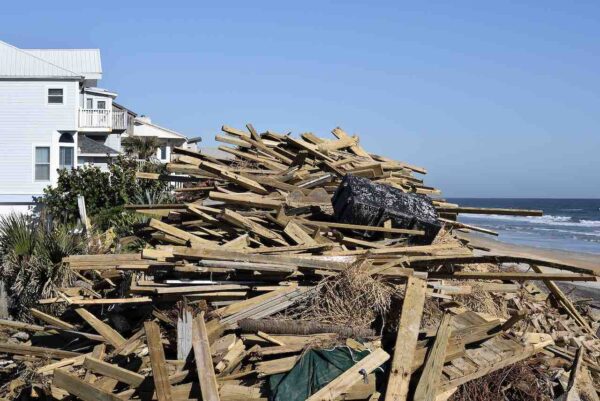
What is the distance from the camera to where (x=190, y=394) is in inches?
287

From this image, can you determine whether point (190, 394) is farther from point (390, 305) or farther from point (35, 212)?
point (35, 212)

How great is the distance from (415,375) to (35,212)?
23.0m

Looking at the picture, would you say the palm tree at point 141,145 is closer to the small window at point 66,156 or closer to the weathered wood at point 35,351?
the small window at point 66,156

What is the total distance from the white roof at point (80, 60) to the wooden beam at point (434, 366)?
108ft

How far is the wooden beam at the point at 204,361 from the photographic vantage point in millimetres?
7063

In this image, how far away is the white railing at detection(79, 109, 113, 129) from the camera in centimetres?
3759

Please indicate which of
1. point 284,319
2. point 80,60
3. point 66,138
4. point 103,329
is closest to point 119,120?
point 80,60

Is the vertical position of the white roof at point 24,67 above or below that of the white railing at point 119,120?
above

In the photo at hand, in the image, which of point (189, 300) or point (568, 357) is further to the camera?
point (568, 357)

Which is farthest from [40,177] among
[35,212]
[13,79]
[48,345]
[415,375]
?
[415,375]

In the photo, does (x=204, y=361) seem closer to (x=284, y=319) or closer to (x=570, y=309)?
(x=284, y=319)

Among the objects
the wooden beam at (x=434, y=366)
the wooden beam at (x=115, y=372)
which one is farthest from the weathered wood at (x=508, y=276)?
the wooden beam at (x=115, y=372)

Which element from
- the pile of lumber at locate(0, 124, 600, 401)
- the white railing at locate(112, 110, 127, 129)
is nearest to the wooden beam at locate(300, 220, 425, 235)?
the pile of lumber at locate(0, 124, 600, 401)

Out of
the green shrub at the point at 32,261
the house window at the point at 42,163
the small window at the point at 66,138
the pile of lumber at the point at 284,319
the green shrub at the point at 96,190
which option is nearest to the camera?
the pile of lumber at the point at 284,319
